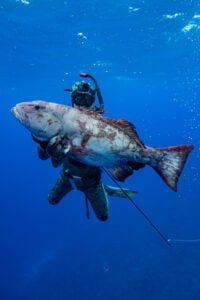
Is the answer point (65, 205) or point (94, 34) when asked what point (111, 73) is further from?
point (65, 205)

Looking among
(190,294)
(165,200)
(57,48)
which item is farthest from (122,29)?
(190,294)

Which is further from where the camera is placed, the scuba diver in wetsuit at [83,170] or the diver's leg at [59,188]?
the diver's leg at [59,188]

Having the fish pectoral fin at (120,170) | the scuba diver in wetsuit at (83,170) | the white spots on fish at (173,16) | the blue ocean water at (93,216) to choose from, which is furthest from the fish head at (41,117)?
the white spots on fish at (173,16)

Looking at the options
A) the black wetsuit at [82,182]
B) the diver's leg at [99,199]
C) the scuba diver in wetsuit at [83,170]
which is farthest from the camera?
the diver's leg at [99,199]

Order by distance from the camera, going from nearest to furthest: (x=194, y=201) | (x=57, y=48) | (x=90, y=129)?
1. (x=90, y=129)
2. (x=194, y=201)
3. (x=57, y=48)

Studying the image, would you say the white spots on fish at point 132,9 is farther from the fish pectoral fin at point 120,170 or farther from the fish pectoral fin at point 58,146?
the fish pectoral fin at point 58,146

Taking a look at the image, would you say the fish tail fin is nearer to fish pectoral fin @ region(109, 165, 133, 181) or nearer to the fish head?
fish pectoral fin @ region(109, 165, 133, 181)

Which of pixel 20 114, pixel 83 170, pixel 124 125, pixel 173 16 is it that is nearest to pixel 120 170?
pixel 124 125

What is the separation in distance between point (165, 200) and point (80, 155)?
19917 mm

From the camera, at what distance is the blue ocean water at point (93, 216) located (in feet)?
50.5

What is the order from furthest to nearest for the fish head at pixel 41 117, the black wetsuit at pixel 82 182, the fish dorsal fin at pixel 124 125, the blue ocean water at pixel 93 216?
the blue ocean water at pixel 93 216 → the black wetsuit at pixel 82 182 → the fish dorsal fin at pixel 124 125 → the fish head at pixel 41 117

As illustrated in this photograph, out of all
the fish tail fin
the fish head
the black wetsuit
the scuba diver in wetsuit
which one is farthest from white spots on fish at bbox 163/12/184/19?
the fish head

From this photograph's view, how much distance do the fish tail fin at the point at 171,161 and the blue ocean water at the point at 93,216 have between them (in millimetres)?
10647

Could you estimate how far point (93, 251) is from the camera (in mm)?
18672
